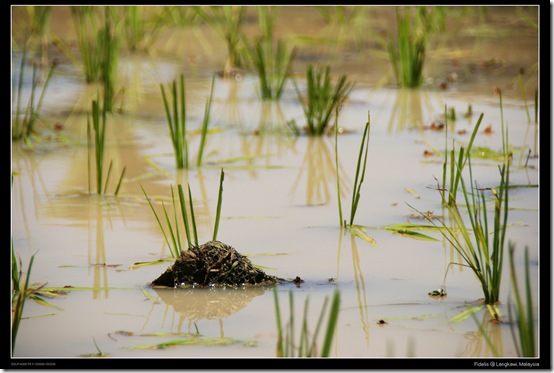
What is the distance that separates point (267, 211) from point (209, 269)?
83 centimetres

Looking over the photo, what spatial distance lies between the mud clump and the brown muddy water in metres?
0.04

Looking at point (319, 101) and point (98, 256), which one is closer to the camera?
point (98, 256)

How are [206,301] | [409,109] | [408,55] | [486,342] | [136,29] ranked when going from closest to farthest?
[486,342] → [206,301] → [409,109] → [408,55] → [136,29]

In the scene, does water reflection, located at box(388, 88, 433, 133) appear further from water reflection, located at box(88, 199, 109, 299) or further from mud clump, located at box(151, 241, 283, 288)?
mud clump, located at box(151, 241, 283, 288)

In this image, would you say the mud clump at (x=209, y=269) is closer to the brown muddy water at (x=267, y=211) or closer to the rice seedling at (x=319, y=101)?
the brown muddy water at (x=267, y=211)

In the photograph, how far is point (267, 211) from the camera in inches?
131

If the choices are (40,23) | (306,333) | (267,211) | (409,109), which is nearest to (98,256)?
(267,211)

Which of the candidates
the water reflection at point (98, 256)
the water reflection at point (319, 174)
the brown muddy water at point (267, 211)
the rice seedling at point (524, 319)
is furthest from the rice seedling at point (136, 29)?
the rice seedling at point (524, 319)

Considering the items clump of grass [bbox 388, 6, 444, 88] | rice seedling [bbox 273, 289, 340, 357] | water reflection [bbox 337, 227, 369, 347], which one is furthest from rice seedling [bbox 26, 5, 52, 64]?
rice seedling [bbox 273, 289, 340, 357]

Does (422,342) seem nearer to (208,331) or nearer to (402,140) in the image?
(208,331)

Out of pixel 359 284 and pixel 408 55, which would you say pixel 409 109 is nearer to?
pixel 408 55

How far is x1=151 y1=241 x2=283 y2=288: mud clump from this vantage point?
2531mm

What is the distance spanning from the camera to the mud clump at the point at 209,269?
8.30 ft

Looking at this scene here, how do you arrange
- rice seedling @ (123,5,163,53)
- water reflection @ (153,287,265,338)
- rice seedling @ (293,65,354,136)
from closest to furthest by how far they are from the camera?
water reflection @ (153,287,265,338)
rice seedling @ (293,65,354,136)
rice seedling @ (123,5,163,53)
